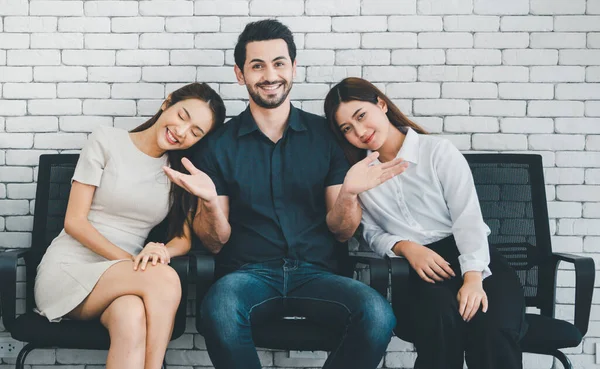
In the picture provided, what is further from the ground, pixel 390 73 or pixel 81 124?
pixel 390 73

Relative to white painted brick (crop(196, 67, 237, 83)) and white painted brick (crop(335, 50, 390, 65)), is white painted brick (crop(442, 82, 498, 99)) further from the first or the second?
white painted brick (crop(196, 67, 237, 83))

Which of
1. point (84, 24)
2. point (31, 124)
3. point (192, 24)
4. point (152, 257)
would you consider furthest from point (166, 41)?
point (152, 257)

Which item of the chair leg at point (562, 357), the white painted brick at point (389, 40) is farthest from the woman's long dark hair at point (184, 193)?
the chair leg at point (562, 357)

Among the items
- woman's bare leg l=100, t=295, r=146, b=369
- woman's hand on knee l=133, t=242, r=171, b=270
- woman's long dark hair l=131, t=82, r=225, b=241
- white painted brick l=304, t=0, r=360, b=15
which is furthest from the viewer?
white painted brick l=304, t=0, r=360, b=15

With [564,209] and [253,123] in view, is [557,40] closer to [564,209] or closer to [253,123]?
[564,209]

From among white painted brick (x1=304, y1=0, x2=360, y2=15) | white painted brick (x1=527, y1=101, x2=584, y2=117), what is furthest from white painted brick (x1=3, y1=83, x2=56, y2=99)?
white painted brick (x1=527, y1=101, x2=584, y2=117)

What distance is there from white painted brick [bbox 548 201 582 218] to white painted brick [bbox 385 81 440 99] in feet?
2.34

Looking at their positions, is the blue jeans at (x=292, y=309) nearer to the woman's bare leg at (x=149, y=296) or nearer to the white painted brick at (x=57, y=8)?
the woman's bare leg at (x=149, y=296)

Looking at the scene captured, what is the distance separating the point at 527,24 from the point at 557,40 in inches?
5.9

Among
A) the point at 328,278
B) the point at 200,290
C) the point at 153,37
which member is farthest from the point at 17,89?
the point at 328,278

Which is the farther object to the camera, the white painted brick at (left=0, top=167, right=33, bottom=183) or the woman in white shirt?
the white painted brick at (left=0, top=167, right=33, bottom=183)

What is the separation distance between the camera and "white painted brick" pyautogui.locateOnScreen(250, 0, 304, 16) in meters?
2.39

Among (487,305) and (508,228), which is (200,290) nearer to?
(487,305)

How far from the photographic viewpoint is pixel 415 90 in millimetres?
2418
